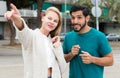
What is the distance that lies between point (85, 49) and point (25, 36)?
0.73 meters

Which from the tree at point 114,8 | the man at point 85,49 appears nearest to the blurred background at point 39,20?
the tree at point 114,8

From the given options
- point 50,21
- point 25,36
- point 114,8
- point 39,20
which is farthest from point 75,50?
point 114,8

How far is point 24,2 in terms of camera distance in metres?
34.7

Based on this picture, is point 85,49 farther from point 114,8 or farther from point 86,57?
point 114,8

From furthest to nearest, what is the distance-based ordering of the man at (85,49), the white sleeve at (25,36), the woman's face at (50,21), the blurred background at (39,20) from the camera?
the blurred background at (39,20)
the man at (85,49)
the woman's face at (50,21)
the white sleeve at (25,36)

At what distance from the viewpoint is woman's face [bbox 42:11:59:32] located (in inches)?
147

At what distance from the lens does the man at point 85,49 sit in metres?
3.99

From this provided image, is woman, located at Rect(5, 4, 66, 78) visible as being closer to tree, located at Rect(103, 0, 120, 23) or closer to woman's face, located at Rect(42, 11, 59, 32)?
woman's face, located at Rect(42, 11, 59, 32)

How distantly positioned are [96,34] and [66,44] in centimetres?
35

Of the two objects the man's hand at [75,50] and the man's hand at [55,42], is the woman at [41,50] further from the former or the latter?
the man's hand at [75,50]

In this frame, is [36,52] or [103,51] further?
[103,51]

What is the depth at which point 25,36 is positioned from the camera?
359 centimetres

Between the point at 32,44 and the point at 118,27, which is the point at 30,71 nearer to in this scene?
the point at 32,44

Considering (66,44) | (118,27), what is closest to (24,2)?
(66,44)
